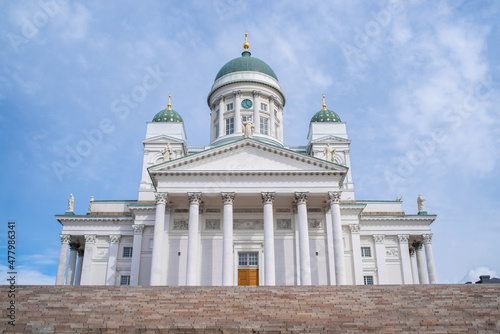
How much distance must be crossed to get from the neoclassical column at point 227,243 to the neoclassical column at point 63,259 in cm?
1616

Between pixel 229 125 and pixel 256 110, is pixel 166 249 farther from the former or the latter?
pixel 256 110

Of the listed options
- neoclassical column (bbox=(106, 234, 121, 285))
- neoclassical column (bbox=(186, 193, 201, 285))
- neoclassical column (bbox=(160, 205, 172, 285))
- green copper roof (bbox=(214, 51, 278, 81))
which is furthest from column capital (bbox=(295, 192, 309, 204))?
green copper roof (bbox=(214, 51, 278, 81))

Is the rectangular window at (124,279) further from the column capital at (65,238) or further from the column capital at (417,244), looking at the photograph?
the column capital at (417,244)

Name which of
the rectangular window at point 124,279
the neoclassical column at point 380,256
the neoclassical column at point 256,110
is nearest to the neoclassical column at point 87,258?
the rectangular window at point 124,279

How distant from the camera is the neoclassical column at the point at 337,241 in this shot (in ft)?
89.5

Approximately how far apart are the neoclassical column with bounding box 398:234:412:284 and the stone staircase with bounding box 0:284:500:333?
58.5 ft

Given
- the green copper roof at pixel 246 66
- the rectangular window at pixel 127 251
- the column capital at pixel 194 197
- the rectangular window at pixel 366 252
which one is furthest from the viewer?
the green copper roof at pixel 246 66

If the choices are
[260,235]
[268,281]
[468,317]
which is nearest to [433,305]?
[468,317]

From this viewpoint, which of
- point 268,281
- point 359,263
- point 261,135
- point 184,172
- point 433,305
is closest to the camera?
point 433,305

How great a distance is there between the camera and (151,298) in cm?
1867

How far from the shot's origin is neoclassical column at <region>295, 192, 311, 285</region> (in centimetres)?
2711

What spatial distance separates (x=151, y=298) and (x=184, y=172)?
1167cm

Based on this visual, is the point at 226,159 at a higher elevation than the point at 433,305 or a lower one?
higher

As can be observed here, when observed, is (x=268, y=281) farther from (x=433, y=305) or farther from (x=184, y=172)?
(x=433, y=305)
